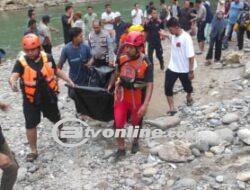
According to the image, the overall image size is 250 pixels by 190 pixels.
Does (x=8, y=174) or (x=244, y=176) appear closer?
(x=8, y=174)

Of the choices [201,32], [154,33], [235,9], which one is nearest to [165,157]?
[154,33]

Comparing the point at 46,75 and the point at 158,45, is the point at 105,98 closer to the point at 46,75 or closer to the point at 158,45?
the point at 46,75

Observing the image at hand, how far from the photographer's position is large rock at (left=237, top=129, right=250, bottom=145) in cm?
604

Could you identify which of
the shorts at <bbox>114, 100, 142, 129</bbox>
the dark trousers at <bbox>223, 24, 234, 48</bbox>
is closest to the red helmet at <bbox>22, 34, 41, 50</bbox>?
the shorts at <bbox>114, 100, 142, 129</bbox>

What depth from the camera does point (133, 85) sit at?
6125 mm

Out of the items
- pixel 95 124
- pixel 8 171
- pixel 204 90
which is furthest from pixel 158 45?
pixel 8 171

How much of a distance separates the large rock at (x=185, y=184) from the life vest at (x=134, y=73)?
144 centimetres

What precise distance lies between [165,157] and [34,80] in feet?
6.77

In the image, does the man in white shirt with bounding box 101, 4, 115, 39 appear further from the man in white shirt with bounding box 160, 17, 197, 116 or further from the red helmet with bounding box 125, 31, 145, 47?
the red helmet with bounding box 125, 31, 145, 47

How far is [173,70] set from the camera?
7871mm

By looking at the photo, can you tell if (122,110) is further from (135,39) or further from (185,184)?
(185,184)

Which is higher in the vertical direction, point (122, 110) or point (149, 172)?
point (122, 110)

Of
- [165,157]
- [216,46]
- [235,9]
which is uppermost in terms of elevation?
[235,9]

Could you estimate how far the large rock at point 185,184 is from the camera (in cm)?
538
